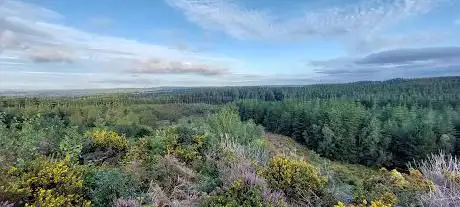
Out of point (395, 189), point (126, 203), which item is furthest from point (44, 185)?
point (395, 189)

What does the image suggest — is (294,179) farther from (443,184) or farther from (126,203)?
(126,203)

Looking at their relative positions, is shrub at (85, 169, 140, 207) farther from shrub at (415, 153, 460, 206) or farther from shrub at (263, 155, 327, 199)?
shrub at (415, 153, 460, 206)

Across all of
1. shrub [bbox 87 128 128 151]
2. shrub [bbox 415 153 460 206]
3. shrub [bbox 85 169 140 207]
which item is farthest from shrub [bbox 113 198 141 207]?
shrub [bbox 87 128 128 151]

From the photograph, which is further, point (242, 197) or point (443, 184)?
point (443, 184)

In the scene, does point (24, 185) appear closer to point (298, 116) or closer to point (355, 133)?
point (355, 133)

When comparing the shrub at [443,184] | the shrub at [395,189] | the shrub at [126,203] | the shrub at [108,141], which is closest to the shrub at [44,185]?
the shrub at [126,203]

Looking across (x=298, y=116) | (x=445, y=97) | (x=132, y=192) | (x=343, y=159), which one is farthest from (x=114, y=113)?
(x=445, y=97)
